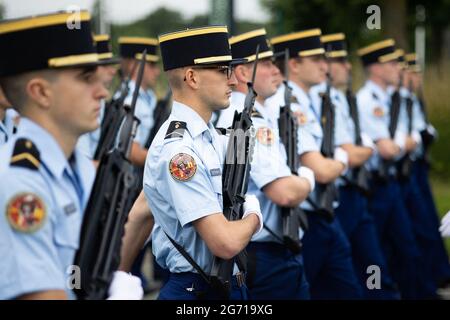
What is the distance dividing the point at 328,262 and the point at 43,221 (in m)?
3.48

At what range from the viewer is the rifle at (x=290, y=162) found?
507 cm

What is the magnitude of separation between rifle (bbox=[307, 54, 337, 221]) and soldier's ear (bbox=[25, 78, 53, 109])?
3263mm

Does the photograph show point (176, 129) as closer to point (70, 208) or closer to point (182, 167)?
point (182, 167)

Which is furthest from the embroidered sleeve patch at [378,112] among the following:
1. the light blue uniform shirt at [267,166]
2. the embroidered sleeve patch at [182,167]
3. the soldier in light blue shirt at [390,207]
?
the embroidered sleeve patch at [182,167]

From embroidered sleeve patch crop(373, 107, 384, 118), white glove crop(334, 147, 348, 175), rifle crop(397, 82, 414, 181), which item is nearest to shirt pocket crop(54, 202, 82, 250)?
white glove crop(334, 147, 348, 175)

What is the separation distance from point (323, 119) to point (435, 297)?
256 cm

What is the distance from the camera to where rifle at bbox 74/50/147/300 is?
2.82 metres

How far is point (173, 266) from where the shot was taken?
401 cm

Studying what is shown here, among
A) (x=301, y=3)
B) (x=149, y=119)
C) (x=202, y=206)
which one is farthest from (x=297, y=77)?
(x=301, y=3)

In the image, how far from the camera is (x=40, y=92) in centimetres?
280

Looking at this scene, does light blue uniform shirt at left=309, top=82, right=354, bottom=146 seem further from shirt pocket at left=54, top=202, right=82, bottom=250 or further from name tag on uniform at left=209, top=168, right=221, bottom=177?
shirt pocket at left=54, top=202, right=82, bottom=250

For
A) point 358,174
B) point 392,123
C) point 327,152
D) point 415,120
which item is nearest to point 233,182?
point 327,152

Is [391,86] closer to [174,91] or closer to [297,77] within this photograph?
[297,77]

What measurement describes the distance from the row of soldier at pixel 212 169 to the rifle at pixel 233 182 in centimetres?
4
